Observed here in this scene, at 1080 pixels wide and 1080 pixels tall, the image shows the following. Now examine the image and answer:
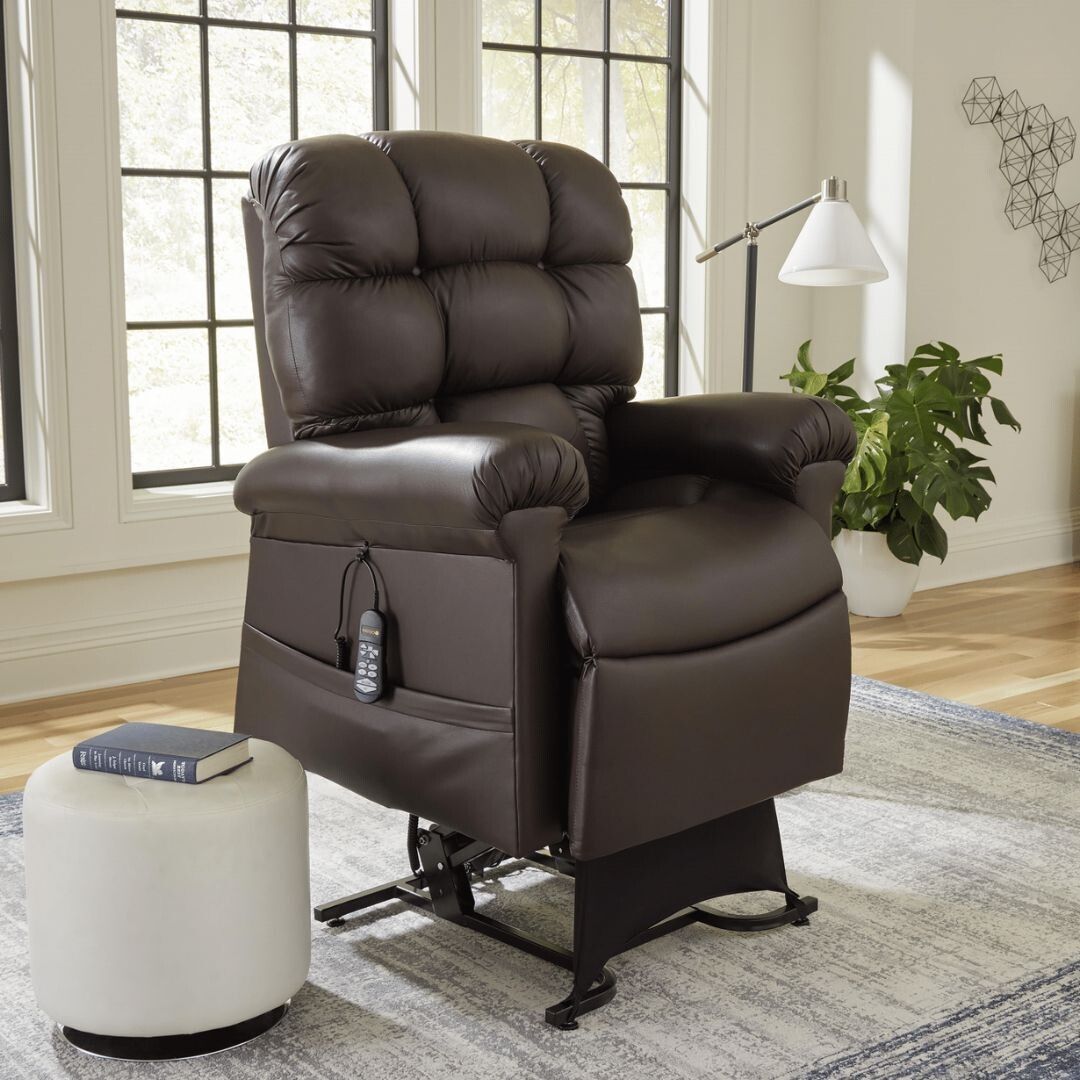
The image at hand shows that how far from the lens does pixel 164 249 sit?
3.34 meters

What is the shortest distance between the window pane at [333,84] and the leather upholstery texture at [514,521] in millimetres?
1407

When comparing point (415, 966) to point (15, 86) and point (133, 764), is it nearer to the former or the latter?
point (133, 764)

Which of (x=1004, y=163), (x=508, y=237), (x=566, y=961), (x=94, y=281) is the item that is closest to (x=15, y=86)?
(x=94, y=281)

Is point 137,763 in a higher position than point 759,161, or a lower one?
lower

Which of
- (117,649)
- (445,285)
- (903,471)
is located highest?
(445,285)

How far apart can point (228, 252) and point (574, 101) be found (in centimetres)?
115

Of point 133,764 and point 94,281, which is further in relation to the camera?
point 94,281

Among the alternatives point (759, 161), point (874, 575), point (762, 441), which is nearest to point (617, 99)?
point (759, 161)

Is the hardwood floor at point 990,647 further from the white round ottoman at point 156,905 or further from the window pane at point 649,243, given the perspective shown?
the white round ottoman at point 156,905

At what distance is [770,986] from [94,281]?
216cm

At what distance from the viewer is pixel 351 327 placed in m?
1.91

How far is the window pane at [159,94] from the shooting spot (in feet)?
10.6

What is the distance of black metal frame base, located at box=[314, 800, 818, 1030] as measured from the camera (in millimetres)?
1686

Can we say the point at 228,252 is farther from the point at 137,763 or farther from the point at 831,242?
the point at 137,763
